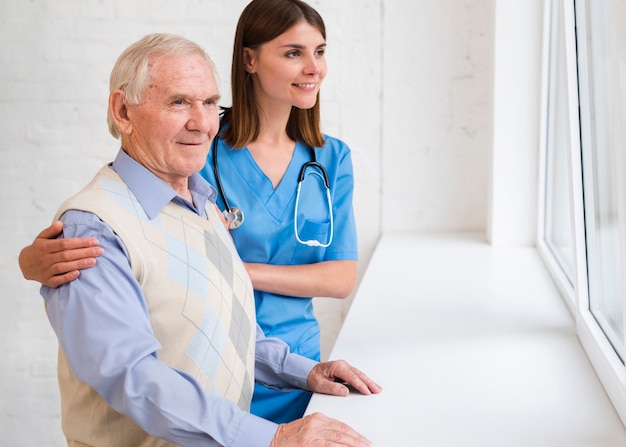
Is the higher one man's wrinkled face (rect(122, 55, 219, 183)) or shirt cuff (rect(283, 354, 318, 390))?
man's wrinkled face (rect(122, 55, 219, 183))

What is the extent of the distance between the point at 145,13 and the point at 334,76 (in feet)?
2.44

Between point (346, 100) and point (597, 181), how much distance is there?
1.51 meters

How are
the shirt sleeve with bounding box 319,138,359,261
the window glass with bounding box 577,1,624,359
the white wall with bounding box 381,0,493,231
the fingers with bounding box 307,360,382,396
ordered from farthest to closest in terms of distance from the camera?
the white wall with bounding box 381,0,493,231
the shirt sleeve with bounding box 319,138,359,261
the window glass with bounding box 577,1,624,359
the fingers with bounding box 307,360,382,396

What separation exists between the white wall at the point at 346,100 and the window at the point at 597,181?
919mm

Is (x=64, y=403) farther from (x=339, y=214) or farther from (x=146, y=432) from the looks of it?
(x=339, y=214)

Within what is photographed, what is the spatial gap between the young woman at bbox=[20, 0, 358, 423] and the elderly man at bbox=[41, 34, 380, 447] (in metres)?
0.45

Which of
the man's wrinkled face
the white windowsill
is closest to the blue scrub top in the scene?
the white windowsill

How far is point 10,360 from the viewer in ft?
10.7

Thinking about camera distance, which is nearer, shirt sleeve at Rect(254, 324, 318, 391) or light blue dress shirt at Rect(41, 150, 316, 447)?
light blue dress shirt at Rect(41, 150, 316, 447)

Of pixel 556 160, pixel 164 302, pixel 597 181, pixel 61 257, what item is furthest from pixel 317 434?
pixel 556 160

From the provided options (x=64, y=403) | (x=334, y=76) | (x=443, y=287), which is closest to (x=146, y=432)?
A: (x=64, y=403)

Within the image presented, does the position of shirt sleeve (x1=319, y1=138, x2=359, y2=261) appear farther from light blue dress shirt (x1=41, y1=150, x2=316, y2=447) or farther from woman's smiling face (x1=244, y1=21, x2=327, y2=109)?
light blue dress shirt (x1=41, y1=150, x2=316, y2=447)

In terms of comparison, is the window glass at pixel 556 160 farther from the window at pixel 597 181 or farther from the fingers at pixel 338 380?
the fingers at pixel 338 380

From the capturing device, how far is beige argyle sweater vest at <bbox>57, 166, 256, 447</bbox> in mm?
1117
